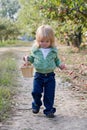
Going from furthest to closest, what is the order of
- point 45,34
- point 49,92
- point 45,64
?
point 49,92, point 45,64, point 45,34

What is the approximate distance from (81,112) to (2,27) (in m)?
39.1

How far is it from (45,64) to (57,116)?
0.84 metres

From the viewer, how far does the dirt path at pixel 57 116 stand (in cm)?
567

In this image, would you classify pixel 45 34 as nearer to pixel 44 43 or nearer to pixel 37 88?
pixel 44 43

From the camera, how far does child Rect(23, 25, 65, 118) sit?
20.2 feet

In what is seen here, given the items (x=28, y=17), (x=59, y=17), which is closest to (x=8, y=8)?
(x=28, y=17)

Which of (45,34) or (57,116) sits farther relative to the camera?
(57,116)

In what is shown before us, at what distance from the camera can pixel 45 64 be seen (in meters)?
6.21

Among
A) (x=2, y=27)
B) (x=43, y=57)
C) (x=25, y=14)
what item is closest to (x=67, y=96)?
(x=43, y=57)

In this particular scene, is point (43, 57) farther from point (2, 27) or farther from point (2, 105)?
point (2, 27)

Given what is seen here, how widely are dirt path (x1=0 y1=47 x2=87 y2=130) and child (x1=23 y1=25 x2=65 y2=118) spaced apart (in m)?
0.20

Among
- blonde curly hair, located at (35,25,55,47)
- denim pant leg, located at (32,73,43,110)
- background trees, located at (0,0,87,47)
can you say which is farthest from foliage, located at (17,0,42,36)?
blonde curly hair, located at (35,25,55,47)

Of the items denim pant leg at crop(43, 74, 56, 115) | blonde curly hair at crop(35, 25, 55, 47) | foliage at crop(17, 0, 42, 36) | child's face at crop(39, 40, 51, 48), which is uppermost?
foliage at crop(17, 0, 42, 36)

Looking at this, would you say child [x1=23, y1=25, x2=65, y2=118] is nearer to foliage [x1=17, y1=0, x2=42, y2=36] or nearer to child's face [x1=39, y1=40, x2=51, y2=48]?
child's face [x1=39, y1=40, x2=51, y2=48]
